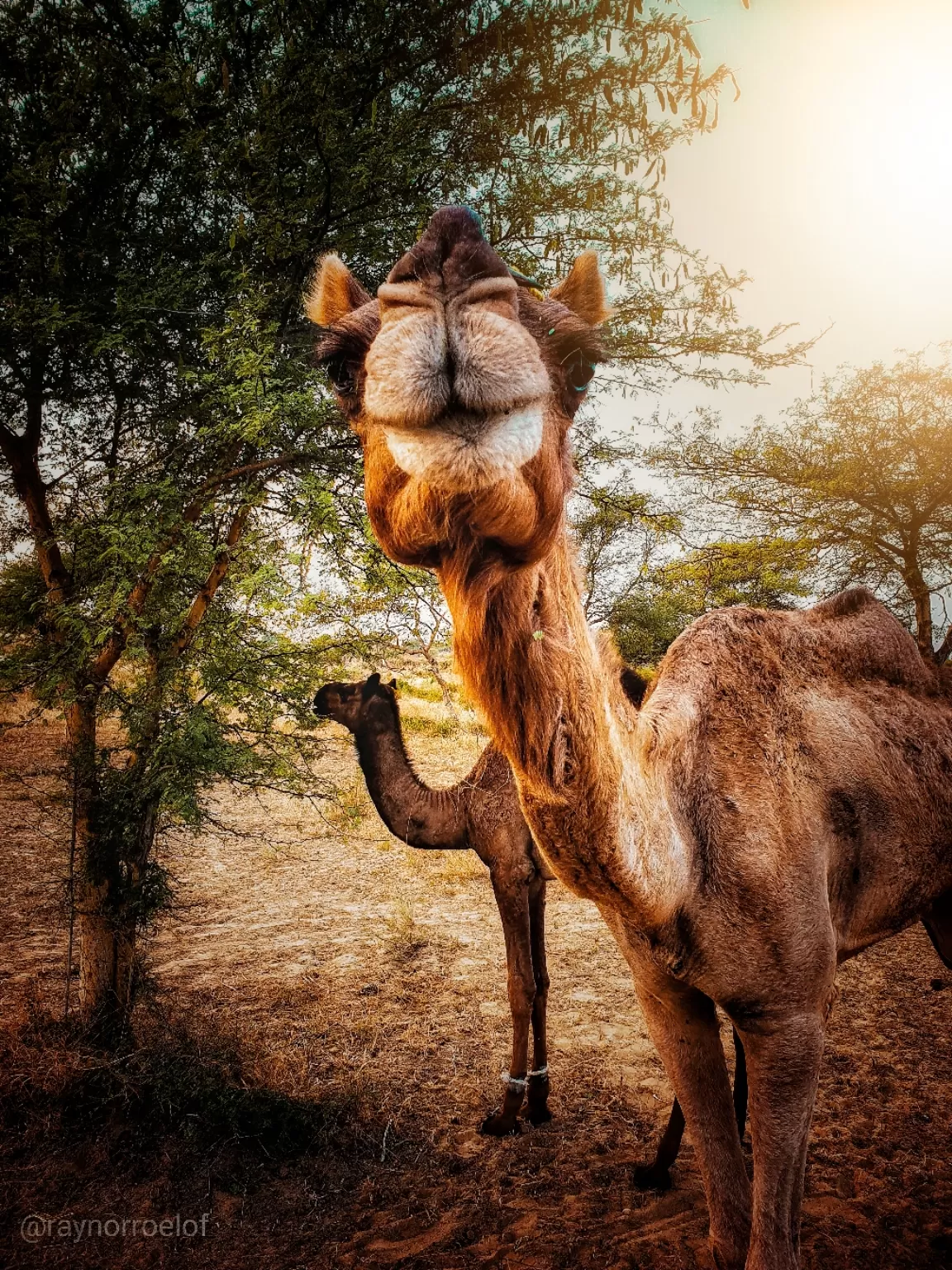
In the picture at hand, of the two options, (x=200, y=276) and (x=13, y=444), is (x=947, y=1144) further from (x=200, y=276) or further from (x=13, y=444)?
(x=13, y=444)

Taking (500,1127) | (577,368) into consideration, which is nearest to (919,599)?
(500,1127)

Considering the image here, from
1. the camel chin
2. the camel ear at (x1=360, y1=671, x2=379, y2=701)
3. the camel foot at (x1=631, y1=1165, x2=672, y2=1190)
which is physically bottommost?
the camel foot at (x1=631, y1=1165, x2=672, y2=1190)

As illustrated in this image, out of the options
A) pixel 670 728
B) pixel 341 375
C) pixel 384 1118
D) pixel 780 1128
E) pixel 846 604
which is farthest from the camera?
pixel 384 1118

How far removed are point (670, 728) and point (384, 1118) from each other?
13.3 feet

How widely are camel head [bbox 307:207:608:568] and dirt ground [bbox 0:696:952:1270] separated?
385cm

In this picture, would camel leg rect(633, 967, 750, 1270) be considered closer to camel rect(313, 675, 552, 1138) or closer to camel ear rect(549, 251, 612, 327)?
camel rect(313, 675, 552, 1138)

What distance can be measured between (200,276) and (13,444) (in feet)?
6.35

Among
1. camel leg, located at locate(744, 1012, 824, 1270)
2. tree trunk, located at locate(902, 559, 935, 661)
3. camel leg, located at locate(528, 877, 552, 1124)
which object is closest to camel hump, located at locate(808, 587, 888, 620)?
camel leg, located at locate(744, 1012, 824, 1270)

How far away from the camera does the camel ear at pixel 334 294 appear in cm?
222

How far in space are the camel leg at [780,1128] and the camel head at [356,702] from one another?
3.64 m

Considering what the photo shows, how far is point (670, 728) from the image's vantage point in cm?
272

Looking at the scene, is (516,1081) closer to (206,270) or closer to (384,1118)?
(384,1118)

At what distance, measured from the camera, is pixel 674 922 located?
8.09ft

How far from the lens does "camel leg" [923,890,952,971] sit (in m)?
4.17
